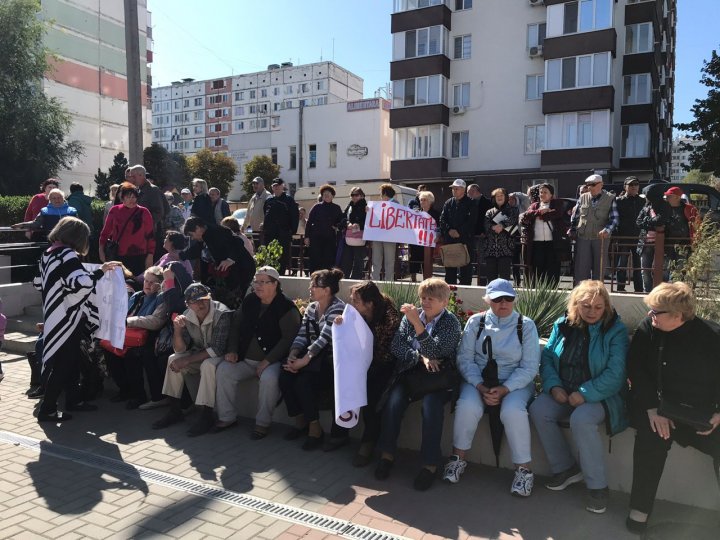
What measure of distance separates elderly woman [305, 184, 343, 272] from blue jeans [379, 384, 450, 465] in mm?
4756

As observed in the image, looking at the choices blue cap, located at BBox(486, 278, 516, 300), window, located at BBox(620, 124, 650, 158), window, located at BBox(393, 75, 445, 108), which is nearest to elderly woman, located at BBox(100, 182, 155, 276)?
blue cap, located at BBox(486, 278, 516, 300)

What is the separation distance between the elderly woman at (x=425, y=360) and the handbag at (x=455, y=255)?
130 inches

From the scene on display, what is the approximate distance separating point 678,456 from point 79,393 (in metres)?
5.86

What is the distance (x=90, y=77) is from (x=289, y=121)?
17428 mm

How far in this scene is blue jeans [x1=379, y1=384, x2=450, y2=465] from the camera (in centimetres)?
462

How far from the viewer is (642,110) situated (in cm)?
3125

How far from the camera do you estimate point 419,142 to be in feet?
117

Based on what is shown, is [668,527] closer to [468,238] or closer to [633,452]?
[633,452]

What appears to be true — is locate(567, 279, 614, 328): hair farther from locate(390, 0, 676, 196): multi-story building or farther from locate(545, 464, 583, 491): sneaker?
locate(390, 0, 676, 196): multi-story building

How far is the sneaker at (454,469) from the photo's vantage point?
4551 millimetres

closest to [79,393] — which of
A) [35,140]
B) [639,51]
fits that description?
[35,140]

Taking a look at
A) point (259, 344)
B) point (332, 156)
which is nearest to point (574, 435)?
point (259, 344)

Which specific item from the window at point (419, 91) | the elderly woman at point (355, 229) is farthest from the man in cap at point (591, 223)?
the window at point (419, 91)

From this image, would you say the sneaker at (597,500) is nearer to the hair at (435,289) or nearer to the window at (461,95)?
the hair at (435,289)
